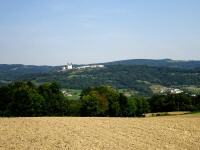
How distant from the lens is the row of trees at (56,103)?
81312 mm

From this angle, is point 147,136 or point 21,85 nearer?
point 147,136

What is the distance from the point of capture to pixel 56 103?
87.3 metres

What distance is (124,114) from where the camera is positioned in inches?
3780

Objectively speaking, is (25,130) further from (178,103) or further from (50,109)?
(178,103)

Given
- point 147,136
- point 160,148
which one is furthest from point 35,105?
point 160,148

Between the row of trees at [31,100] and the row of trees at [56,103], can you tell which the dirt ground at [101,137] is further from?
the row of trees at [56,103]

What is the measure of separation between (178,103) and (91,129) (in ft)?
Result: 280

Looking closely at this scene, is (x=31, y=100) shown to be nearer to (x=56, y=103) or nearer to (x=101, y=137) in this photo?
(x=56, y=103)

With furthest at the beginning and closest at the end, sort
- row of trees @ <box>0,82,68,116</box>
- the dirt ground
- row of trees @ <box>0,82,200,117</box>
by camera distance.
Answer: row of trees @ <box>0,82,200,117</box> → row of trees @ <box>0,82,68,116</box> → the dirt ground

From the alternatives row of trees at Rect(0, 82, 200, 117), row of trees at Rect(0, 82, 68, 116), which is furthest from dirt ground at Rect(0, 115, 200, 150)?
row of trees at Rect(0, 82, 200, 117)

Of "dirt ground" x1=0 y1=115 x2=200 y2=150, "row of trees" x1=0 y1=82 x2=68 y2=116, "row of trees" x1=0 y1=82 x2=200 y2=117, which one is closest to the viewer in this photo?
"dirt ground" x1=0 y1=115 x2=200 y2=150

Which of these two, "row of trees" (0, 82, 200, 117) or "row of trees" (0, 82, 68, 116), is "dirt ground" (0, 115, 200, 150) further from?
"row of trees" (0, 82, 200, 117)

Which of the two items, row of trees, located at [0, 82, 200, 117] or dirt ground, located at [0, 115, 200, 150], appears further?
row of trees, located at [0, 82, 200, 117]

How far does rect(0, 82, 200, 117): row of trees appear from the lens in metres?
81.3
